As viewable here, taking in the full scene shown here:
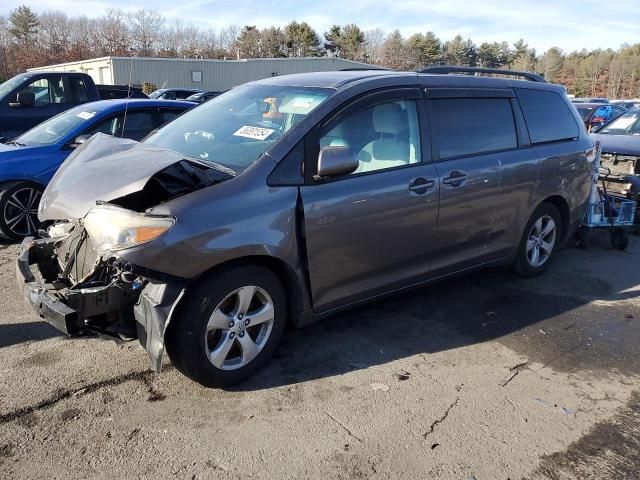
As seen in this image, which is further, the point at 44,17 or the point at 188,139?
the point at 44,17

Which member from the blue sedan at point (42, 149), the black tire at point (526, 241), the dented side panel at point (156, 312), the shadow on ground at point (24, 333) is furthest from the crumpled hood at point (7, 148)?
the black tire at point (526, 241)

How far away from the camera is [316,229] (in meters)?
3.36

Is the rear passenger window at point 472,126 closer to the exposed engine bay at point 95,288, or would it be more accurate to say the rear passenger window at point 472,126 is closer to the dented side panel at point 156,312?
the dented side panel at point 156,312

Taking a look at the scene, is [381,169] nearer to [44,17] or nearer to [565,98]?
[565,98]

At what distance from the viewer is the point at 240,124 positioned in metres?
3.81

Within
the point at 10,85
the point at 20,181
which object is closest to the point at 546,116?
the point at 20,181

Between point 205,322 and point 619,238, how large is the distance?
5.66m

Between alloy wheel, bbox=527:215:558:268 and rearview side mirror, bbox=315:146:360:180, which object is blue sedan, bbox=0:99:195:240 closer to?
rearview side mirror, bbox=315:146:360:180

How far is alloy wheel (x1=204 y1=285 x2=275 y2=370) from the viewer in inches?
123

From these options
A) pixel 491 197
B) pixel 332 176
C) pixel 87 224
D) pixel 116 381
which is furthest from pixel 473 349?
pixel 87 224

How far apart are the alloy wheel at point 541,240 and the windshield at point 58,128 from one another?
5.23 meters

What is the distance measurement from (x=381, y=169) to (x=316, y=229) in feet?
2.46

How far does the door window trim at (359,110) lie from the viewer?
3389 millimetres

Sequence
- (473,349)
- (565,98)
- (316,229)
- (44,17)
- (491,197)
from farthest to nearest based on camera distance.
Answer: (44,17) → (565,98) → (491,197) → (473,349) → (316,229)
